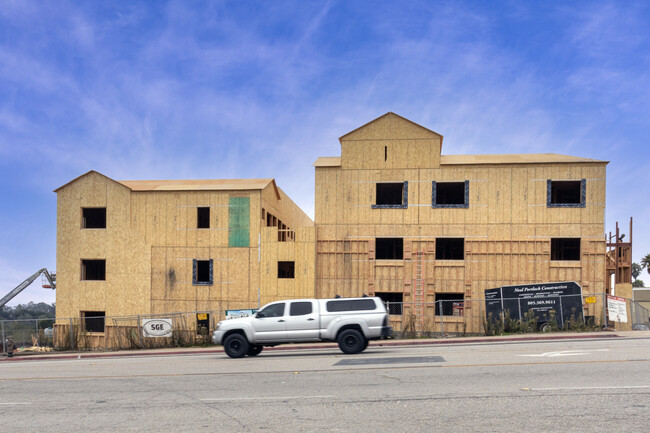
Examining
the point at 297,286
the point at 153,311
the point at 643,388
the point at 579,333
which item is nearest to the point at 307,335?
the point at 643,388

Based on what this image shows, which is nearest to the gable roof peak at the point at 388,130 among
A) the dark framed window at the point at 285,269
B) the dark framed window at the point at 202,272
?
the dark framed window at the point at 285,269

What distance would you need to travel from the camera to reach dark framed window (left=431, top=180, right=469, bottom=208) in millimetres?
32500

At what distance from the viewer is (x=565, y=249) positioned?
109ft

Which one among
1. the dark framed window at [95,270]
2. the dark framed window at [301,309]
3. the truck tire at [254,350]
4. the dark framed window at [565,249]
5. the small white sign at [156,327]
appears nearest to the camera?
the dark framed window at [301,309]

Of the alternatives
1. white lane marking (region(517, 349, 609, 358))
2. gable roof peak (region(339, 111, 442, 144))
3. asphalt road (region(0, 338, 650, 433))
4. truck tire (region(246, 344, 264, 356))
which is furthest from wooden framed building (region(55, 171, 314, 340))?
white lane marking (region(517, 349, 609, 358))

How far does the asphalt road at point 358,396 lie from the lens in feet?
25.9

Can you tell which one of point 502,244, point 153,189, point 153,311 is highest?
point 153,189

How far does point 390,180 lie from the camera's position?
3322 centimetres

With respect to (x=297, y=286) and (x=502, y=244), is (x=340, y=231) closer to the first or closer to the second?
(x=297, y=286)

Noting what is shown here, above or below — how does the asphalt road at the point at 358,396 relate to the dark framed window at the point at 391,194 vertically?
below

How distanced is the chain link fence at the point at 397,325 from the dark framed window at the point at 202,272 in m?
2.15

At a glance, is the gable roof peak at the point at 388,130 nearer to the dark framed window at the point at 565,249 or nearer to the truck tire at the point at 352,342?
the dark framed window at the point at 565,249

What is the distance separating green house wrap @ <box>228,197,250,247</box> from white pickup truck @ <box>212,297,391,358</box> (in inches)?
615

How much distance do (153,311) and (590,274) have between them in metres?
26.0
